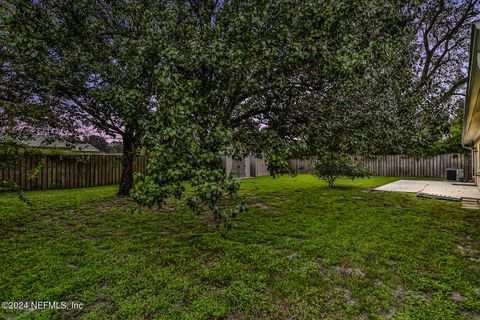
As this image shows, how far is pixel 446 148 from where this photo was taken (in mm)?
14953

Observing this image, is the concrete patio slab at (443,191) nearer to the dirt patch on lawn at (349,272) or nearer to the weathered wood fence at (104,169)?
the weathered wood fence at (104,169)

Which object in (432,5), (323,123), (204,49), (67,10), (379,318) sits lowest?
(379,318)

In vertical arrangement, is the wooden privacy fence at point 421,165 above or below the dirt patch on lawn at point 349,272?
above

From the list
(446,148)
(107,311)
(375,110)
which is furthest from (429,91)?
(446,148)

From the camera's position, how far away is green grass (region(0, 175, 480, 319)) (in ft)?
6.97

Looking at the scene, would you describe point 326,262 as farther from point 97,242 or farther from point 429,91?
point 429,91

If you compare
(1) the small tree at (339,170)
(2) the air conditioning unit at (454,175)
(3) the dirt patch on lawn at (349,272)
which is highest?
(1) the small tree at (339,170)

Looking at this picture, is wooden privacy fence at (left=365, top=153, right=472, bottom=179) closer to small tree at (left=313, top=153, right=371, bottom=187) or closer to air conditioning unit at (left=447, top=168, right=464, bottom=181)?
air conditioning unit at (left=447, top=168, right=464, bottom=181)

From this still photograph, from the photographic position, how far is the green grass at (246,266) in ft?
6.97

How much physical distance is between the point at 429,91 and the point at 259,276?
6.80 metres

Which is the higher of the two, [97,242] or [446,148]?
[446,148]

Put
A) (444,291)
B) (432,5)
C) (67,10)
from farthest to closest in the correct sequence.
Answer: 1. (432,5)
2. (67,10)
3. (444,291)

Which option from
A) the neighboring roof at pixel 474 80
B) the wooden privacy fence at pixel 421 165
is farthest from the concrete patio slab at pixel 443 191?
the wooden privacy fence at pixel 421 165

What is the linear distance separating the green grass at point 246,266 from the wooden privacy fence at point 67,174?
187 inches
